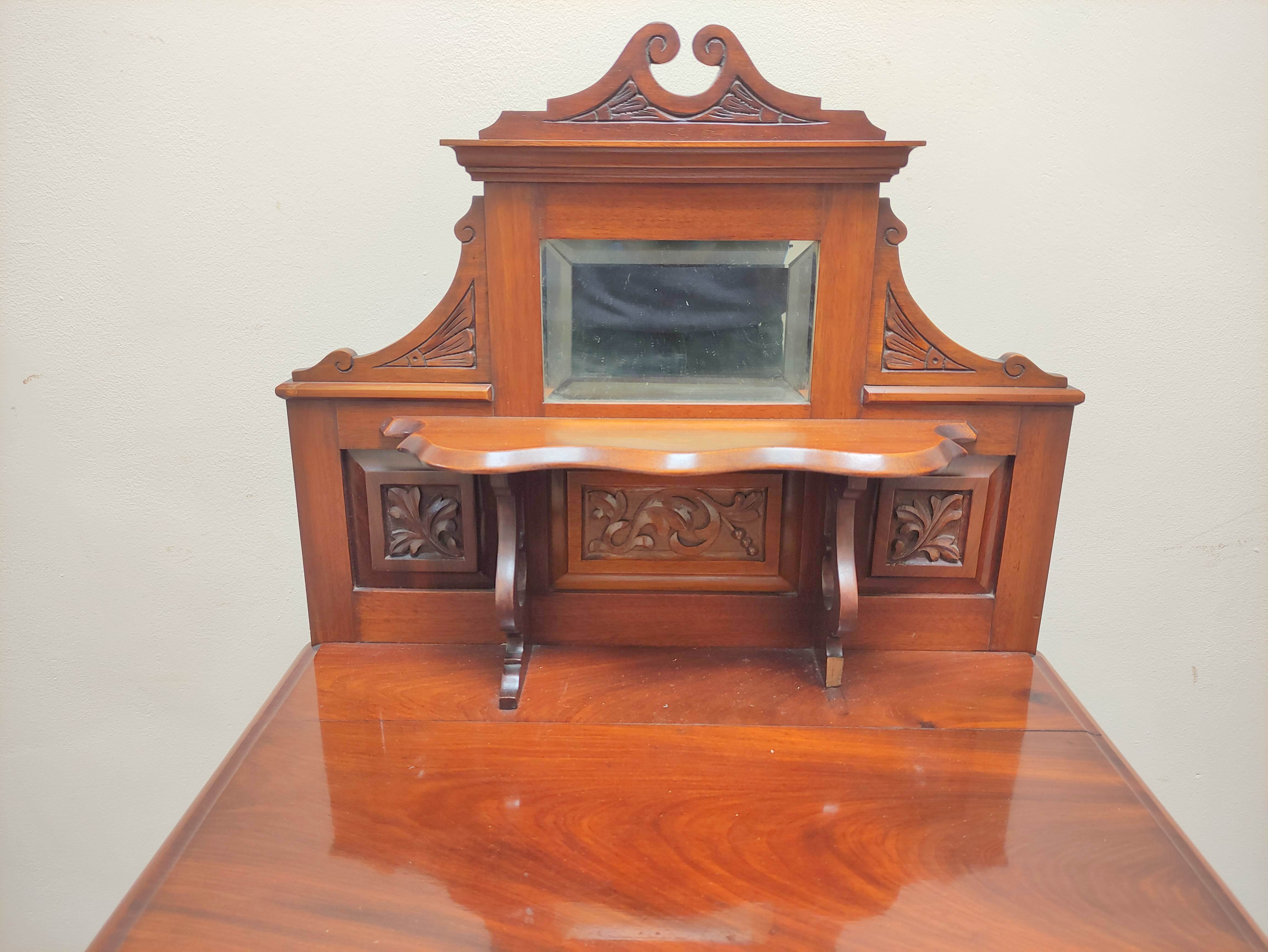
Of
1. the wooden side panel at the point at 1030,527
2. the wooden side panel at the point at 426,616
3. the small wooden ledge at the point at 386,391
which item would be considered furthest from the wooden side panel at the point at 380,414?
the wooden side panel at the point at 1030,527

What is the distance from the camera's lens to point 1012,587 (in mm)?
1083

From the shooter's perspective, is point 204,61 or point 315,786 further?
point 204,61

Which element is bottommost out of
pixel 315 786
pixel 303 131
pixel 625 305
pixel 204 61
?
pixel 315 786

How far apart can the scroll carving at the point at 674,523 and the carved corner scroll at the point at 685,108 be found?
1.46ft

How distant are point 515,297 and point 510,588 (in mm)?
359

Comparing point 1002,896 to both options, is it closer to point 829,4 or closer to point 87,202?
point 829,4

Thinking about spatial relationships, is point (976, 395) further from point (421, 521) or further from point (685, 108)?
point (421, 521)

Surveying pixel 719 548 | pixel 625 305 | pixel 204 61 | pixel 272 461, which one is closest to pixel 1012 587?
pixel 719 548

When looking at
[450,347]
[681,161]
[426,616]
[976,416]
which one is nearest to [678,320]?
[681,161]

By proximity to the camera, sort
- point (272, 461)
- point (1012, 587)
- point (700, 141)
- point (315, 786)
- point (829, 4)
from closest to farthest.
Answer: point (315, 786) → point (700, 141) → point (1012, 587) → point (829, 4) → point (272, 461)

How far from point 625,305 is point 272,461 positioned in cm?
82

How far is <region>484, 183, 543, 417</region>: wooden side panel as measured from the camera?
97 cm

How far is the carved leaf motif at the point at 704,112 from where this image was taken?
0.95 metres

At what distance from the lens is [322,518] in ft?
3.50
